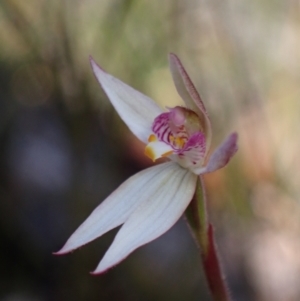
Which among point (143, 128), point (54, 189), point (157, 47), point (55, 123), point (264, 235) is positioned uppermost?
point (157, 47)

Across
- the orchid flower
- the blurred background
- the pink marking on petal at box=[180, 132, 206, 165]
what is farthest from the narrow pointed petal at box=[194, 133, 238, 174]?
the blurred background

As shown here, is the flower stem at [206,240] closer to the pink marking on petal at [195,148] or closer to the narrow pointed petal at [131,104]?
the pink marking on petal at [195,148]

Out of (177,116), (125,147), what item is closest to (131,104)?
(177,116)

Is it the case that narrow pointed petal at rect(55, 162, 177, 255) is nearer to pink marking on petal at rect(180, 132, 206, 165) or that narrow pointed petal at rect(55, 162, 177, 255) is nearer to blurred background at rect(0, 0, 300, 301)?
pink marking on petal at rect(180, 132, 206, 165)

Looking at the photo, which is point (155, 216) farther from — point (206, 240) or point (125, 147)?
point (125, 147)

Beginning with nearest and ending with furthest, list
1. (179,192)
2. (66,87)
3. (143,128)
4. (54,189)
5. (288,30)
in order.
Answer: (179,192) < (143,128) < (66,87) < (54,189) < (288,30)

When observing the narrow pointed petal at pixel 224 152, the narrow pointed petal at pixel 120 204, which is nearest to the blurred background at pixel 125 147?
the narrow pointed petal at pixel 120 204

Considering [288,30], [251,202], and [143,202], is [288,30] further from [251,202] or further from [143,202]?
[143,202]

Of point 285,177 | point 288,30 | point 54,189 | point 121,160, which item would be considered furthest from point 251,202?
point 288,30
